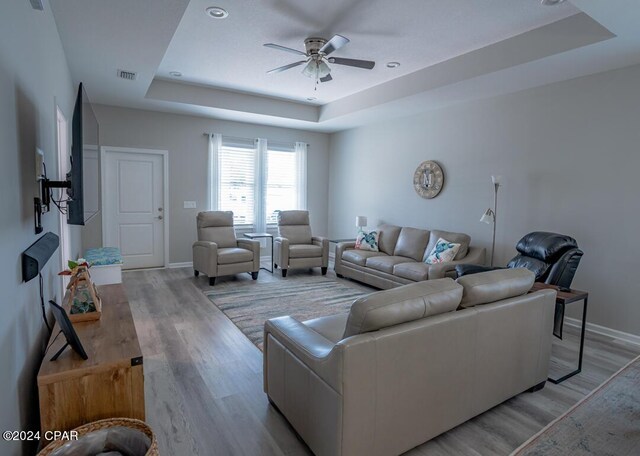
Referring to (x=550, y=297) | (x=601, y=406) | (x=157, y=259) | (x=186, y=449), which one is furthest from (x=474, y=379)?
(x=157, y=259)

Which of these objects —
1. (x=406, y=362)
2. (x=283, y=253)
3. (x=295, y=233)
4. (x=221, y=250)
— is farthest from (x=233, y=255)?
(x=406, y=362)

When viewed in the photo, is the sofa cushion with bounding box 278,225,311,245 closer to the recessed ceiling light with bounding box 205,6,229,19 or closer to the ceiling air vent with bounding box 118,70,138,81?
the ceiling air vent with bounding box 118,70,138,81

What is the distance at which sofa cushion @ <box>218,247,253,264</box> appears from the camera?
5.23m

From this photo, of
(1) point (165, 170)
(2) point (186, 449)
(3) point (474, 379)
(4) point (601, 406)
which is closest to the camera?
(2) point (186, 449)

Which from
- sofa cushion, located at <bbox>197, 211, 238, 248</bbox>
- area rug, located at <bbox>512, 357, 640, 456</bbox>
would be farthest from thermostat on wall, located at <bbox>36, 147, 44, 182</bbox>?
sofa cushion, located at <bbox>197, 211, 238, 248</bbox>

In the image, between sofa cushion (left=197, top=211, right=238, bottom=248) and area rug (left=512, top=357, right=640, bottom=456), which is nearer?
area rug (left=512, top=357, right=640, bottom=456)

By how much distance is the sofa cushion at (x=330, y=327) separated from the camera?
2.25m

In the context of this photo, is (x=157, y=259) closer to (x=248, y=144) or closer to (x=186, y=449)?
(x=248, y=144)

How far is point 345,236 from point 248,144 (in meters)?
2.60

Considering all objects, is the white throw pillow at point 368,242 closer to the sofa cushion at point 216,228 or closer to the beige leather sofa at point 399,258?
the beige leather sofa at point 399,258

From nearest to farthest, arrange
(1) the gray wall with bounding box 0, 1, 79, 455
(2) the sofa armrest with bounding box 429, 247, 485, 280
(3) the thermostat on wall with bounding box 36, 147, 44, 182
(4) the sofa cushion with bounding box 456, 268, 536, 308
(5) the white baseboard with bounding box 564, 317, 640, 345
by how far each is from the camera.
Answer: (1) the gray wall with bounding box 0, 1, 79, 455 → (3) the thermostat on wall with bounding box 36, 147, 44, 182 → (4) the sofa cushion with bounding box 456, 268, 536, 308 → (5) the white baseboard with bounding box 564, 317, 640, 345 → (2) the sofa armrest with bounding box 429, 247, 485, 280

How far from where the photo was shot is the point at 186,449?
192cm

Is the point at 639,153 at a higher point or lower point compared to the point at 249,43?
lower

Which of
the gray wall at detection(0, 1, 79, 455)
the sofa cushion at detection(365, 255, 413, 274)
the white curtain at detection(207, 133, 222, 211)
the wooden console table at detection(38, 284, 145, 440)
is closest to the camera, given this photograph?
the gray wall at detection(0, 1, 79, 455)
